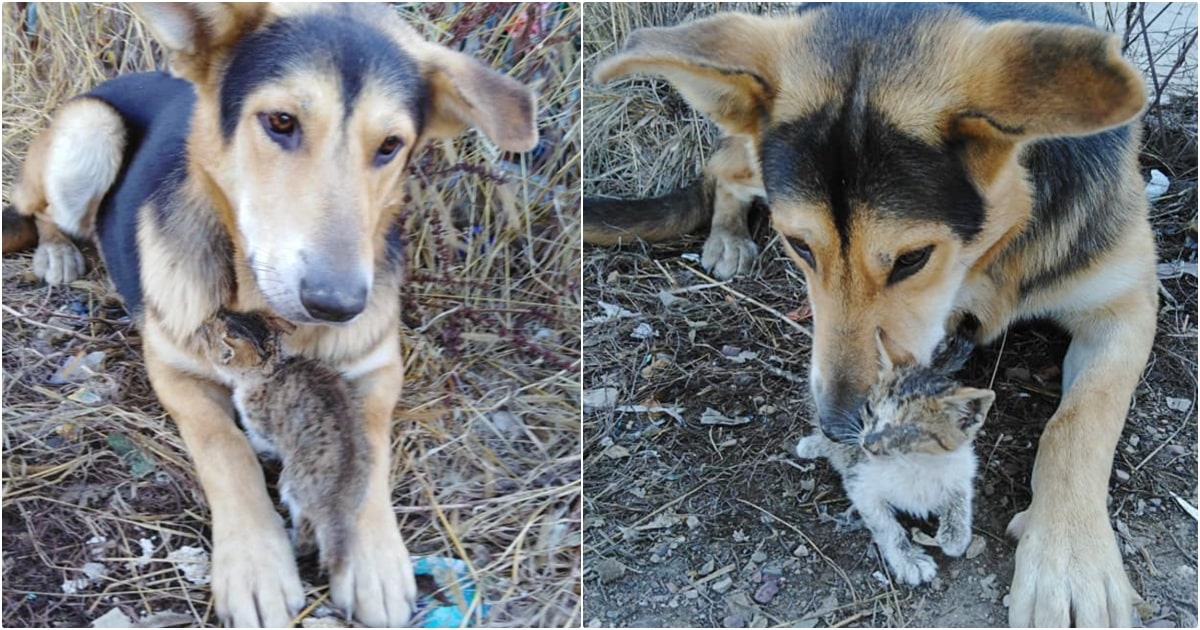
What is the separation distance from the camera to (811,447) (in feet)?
8.82

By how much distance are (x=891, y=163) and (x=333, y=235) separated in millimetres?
1312

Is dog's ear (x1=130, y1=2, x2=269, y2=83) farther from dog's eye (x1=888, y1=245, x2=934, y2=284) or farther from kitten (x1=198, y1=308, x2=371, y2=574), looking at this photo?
dog's eye (x1=888, y1=245, x2=934, y2=284)

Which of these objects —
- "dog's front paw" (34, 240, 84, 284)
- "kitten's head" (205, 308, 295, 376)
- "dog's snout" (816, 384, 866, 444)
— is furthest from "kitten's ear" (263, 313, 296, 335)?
"dog's snout" (816, 384, 866, 444)

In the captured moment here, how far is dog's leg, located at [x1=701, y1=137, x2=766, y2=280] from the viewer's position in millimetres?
3529

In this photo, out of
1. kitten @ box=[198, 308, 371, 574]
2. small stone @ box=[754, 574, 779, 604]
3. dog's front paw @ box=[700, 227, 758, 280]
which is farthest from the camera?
dog's front paw @ box=[700, 227, 758, 280]

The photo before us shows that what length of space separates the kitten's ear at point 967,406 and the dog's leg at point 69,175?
102 inches

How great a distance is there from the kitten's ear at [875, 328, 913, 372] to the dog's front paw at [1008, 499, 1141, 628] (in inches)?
20.5

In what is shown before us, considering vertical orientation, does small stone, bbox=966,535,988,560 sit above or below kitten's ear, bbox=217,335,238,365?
below

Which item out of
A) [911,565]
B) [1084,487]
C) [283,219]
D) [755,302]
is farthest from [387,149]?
[1084,487]

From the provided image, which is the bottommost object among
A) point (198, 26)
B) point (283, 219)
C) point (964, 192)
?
point (283, 219)

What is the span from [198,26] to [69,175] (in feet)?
3.38

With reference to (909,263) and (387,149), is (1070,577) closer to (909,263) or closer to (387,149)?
(909,263)

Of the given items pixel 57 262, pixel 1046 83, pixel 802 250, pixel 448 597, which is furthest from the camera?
pixel 57 262

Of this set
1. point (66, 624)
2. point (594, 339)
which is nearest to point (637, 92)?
point (594, 339)
